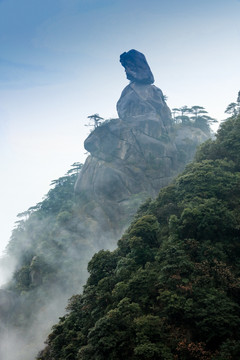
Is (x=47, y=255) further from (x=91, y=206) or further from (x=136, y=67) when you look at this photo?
(x=136, y=67)

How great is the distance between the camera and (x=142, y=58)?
2511 inches

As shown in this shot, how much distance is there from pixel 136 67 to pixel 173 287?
58.3 m

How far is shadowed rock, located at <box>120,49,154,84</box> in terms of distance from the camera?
6262 cm

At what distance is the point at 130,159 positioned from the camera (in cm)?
5231

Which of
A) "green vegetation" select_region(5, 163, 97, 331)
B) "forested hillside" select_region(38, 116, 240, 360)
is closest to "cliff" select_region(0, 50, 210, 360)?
"green vegetation" select_region(5, 163, 97, 331)

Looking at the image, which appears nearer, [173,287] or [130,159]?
[173,287]

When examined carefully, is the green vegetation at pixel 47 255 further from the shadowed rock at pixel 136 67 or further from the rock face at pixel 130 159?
the shadowed rock at pixel 136 67

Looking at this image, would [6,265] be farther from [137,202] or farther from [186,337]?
[186,337]

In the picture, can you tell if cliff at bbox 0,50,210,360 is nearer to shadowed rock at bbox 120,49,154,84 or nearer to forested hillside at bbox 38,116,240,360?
shadowed rock at bbox 120,49,154,84

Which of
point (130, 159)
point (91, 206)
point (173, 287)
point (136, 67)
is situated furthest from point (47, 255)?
point (136, 67)

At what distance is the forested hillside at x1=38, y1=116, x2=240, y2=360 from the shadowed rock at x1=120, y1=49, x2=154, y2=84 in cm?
4234

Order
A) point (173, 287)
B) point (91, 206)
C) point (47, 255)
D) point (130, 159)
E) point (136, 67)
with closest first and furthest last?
point (173, 287)
point (47, 255)
point (91, 206)
point (130, 159)
point (136, 67)

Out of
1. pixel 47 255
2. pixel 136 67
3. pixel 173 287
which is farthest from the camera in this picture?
pixel 136 67

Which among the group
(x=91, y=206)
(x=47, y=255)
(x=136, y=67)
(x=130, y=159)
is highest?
(x=136, y=67)
